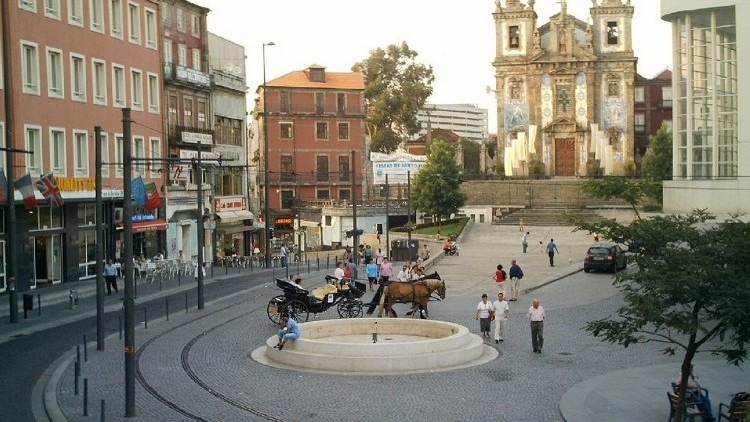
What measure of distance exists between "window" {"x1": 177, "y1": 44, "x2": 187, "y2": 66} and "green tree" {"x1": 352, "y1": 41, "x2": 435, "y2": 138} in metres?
49.2

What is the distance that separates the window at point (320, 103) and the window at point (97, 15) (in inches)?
1760

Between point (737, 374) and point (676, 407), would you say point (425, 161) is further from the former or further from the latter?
point (676, 407)

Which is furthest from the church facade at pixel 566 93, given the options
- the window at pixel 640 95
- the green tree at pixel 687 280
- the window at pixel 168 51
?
the green tree at pixel 687 280

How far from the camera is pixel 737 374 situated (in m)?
22.4

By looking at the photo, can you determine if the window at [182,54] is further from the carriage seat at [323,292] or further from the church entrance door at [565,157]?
Result: the church entrance door at [565,157]

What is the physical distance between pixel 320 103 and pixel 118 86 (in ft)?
142

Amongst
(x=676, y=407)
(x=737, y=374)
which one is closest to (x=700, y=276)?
(x=676, y=407)

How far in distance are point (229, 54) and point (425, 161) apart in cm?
2156

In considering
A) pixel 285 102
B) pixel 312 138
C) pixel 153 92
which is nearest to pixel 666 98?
pixel 312 138

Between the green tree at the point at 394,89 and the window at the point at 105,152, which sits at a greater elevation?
the green tree at the point at 394,89

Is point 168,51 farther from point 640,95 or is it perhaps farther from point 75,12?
point 640,95

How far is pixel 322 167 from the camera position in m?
91.1

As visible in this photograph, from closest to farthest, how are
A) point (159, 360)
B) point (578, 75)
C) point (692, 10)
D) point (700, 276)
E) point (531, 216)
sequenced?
point (700, 276) → point (159, 360) → point (692, 10) → point (531, 216) → point (578, 75)

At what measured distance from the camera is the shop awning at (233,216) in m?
62.2
